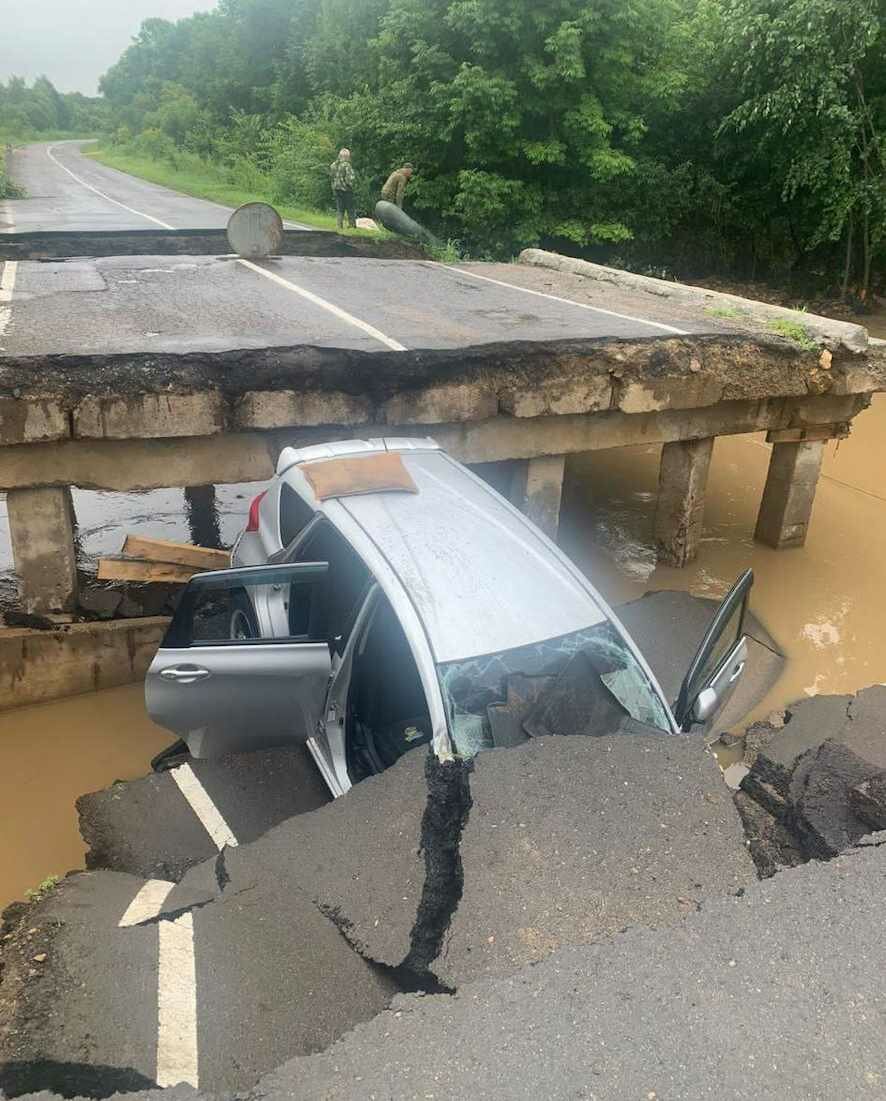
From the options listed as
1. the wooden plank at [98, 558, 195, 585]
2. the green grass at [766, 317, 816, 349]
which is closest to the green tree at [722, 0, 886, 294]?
the green grass at [766, 317, 816, 349]

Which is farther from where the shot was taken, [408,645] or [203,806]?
[203,806]

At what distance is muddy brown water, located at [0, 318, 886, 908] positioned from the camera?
17.9ft

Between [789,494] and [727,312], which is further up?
[727,312]

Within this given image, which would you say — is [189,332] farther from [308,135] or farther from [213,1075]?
[308,135]

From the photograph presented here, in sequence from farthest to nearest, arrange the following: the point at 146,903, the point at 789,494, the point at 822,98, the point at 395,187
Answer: the point at 395,187 → the point at 822,98 → the point at 789,494 → the point at 146,903

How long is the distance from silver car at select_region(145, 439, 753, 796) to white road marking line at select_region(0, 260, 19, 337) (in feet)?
12.1

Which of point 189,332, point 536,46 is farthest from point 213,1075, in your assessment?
point 536,46

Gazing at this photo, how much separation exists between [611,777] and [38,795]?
3.85 meters

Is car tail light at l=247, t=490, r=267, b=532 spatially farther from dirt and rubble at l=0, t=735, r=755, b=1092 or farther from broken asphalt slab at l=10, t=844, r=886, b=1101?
broken asphalt slab at l=10, t=844, r=886, b=1101

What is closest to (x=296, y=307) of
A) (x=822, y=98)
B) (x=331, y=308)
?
(x=331, y=308)

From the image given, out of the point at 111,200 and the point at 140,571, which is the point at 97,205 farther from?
the point at 140,571

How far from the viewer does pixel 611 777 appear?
348 centimetres

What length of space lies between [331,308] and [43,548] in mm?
3824

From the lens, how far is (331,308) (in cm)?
853
